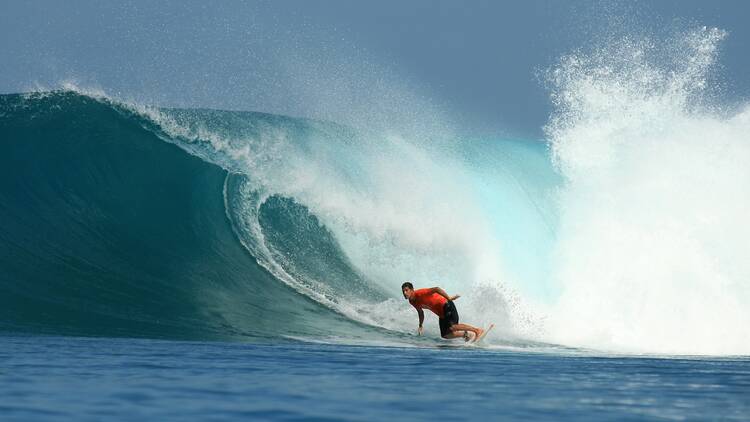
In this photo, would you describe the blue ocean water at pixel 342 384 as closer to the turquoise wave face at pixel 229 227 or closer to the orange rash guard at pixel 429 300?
the orange rash guard at pixel 429 300

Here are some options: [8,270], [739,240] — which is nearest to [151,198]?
[8,270]

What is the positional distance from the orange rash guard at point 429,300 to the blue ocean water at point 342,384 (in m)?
1.80

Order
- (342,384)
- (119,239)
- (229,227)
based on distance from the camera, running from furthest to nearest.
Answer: (229,227)
(119,239)
(342,384)

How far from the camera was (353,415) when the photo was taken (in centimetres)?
414

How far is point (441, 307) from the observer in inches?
380

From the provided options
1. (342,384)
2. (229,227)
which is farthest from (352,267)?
(342,384)

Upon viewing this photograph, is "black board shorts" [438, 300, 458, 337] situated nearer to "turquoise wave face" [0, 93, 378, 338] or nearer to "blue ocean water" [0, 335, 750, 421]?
"turquoise wave face" [0, 93, 378, 338]

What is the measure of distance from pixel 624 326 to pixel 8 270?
7159 millimetres

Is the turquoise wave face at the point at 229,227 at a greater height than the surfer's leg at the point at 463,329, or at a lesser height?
greater

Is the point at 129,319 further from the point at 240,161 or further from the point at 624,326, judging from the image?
the point at 624,326

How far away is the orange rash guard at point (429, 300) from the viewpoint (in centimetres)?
967

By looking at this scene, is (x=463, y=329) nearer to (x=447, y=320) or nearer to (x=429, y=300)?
(x=447, y=320)

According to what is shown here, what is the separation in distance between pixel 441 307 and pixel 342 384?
4.48 metres

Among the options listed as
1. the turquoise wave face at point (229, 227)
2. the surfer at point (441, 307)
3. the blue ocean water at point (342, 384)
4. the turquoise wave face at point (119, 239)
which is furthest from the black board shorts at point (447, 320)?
the blue ocean water at point (342, 384)
